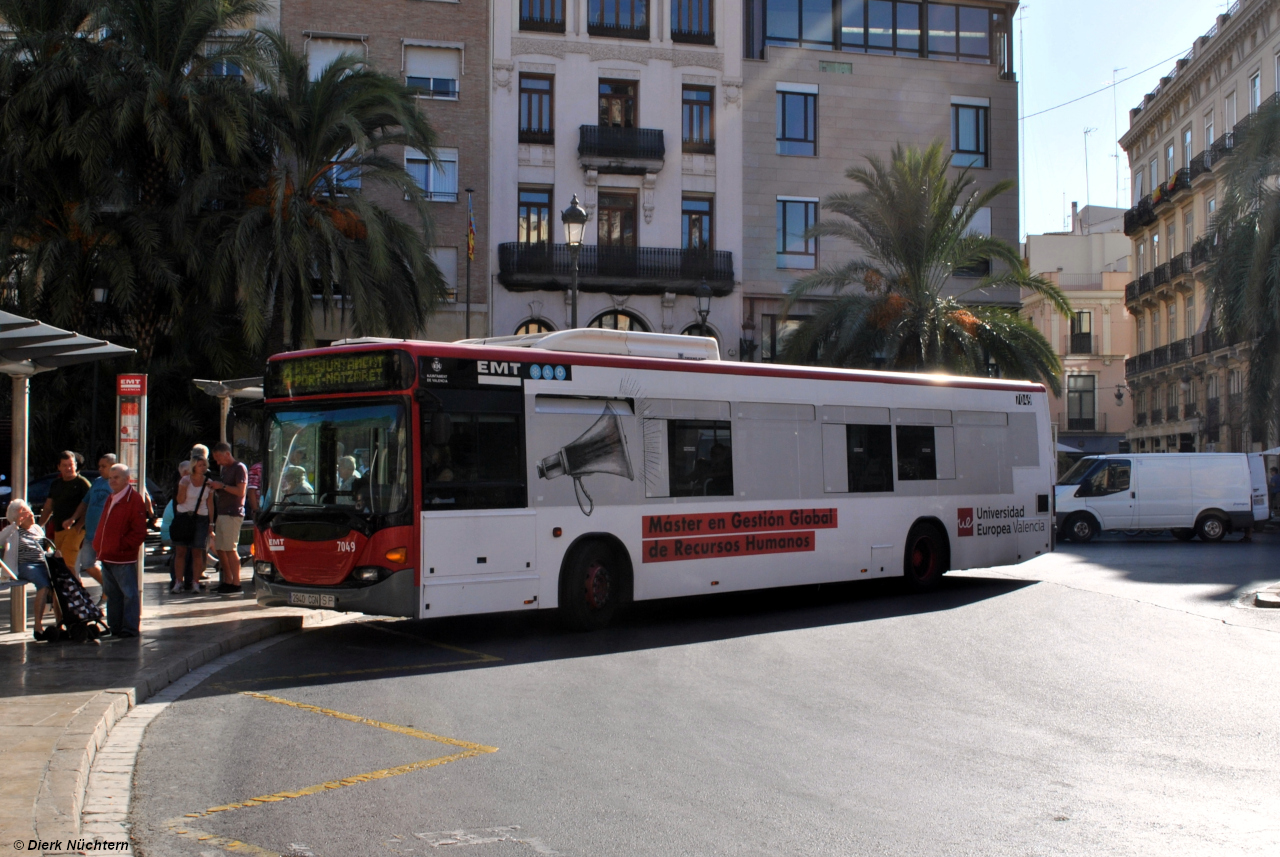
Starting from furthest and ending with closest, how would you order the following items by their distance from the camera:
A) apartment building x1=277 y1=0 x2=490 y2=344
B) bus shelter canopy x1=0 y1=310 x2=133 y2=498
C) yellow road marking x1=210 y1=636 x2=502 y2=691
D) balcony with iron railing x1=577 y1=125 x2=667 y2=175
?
balcony with iron railing x1=577 y1=125 x2=667 y2=175 → apartment building x1=277 y1=0 x2=490 y2=344 → bus shelter canopy x1=0 y1=310 x2=133 y2=498 → yellow road marking x1=210 y1=636 x2=502 y2=691

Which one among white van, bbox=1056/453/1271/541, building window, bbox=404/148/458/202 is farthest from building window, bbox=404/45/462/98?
white van, bbox=1056/453/1271/541

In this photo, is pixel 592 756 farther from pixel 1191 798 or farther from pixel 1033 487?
pixel 1033 487

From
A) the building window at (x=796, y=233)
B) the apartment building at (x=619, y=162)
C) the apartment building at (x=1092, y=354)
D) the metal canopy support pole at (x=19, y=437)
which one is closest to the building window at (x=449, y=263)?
the apartment building at (x=619, y=162)

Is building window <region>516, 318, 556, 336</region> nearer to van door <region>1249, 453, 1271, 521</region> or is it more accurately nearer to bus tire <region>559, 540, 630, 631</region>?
van door <region>1249, 453, 1271, 521</region>

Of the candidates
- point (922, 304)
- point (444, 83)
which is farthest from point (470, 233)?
point (922, 304)

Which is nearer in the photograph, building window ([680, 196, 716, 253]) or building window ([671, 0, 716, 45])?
building window ([680, 196, 716, 253])

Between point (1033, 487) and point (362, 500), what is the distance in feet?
35.5

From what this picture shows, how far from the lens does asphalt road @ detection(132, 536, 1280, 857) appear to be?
18.3 ft

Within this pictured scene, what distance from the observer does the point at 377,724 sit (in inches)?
315

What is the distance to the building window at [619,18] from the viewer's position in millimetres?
37875

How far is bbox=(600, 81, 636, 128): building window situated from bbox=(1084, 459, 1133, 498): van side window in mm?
17712

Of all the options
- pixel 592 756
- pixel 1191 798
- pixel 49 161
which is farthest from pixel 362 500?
pixel 49 161

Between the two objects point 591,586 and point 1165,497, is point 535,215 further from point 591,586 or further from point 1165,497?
point 591,586

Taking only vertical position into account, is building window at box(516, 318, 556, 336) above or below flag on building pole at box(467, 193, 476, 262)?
below
